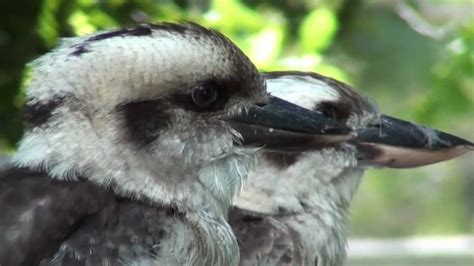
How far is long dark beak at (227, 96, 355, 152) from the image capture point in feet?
6.50

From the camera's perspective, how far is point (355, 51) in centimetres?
397

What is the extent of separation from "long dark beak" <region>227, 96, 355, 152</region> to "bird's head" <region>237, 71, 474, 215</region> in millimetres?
300

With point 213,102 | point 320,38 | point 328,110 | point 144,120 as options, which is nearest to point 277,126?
point 213,102

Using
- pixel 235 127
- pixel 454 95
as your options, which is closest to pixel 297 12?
pixel 454 95

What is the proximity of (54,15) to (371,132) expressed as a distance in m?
0.95

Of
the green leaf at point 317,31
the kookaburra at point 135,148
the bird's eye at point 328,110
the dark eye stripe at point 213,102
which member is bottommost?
the kookaburra at point 135,148

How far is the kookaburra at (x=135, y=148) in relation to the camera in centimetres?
171

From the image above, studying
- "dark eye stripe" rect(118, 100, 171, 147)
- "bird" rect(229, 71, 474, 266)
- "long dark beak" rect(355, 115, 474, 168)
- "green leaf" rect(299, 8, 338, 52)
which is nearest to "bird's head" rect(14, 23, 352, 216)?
"dark eye stripe" rect(118, 100, 171, 147)

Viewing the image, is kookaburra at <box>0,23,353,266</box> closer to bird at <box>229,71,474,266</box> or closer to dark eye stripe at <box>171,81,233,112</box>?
dark eye stripe at <box>171,81,233,112</box>

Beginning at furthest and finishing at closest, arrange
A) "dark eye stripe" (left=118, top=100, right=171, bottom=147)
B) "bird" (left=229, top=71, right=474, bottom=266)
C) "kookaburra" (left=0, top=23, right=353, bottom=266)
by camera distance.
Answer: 1. "bird" (left=229, top=71, right=474, bottom=266)
2. "dark eye stripe" (left=118, top=100, right=171, bottom=147)
3. "kookaburra" (left=0, top=23, right=353, bottom=266)

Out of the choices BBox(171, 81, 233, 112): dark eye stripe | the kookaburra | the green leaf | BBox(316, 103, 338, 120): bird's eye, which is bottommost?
the kookaburra

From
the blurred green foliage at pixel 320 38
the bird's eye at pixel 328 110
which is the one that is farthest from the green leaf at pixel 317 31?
the bird's eye at pixel 328 110

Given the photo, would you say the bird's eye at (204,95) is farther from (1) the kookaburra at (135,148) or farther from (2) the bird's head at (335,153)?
(2) the bird's head at (335,153)

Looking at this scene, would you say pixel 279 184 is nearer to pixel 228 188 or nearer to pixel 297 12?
pixel 228 188
